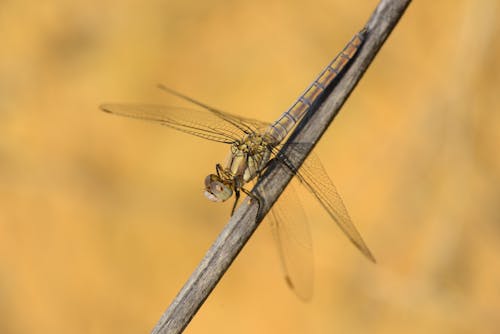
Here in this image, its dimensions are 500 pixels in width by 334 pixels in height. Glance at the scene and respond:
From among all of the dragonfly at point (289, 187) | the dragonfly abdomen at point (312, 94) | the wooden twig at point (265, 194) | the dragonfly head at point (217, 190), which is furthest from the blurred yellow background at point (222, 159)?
the wooden twig at point (265, 194)

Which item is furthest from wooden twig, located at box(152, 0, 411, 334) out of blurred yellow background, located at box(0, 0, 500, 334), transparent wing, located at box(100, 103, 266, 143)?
blurred yellow background, located at box(0, 0, 500, 334)

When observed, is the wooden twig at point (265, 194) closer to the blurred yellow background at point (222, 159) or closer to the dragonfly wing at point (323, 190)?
the dragonfly wing at point (323, 190)

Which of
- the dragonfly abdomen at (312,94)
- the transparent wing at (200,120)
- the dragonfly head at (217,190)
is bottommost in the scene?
the dragonfly head at (217,190)

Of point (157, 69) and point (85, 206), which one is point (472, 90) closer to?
point (157, 69)

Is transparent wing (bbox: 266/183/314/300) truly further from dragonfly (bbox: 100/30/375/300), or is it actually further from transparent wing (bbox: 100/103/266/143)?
transparent wing (bbox: 100/103/266/143)

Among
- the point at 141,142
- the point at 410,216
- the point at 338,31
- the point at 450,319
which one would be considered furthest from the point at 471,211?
the point at 141,142

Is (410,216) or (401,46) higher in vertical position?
(401,46)

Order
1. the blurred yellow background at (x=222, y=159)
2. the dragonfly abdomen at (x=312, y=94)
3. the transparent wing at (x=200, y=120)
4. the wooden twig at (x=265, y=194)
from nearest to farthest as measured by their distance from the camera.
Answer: the wooden twig at (x=265, y=194) < the dragonfly abdomen at (x=312, y=94) < the transparent wing at (x=200, y=120) < the blurred yellow background at (x=222, y=159)
